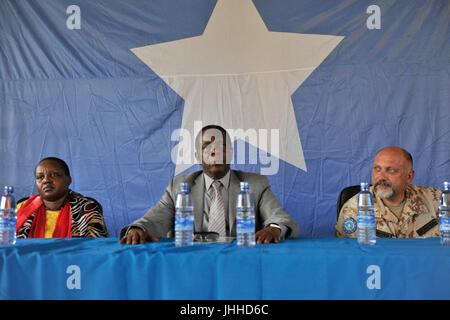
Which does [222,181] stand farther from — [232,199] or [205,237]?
[205,237]

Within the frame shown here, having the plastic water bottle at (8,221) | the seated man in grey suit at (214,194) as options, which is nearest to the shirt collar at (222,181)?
the seated man in grey suit at (214,194)

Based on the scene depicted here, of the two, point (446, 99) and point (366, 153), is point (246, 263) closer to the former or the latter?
point (366, 153)

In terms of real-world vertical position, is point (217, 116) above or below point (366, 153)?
above

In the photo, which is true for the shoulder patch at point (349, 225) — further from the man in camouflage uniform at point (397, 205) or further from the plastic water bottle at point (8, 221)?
the plastic water bottle at point (8, 221)

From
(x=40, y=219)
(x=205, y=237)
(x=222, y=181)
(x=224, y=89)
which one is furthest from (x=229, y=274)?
(x=224, y=89)

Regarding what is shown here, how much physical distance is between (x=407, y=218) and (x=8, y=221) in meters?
2.31

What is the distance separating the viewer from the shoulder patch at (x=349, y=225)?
2.55 m

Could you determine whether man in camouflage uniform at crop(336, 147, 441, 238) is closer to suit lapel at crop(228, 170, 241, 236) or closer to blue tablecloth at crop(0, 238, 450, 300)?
suit lapel at crop(228, 170, 241, 236)

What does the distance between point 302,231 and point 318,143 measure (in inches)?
30.5

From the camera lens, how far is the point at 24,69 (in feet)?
12.7

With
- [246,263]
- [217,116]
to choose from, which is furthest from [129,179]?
[246,263]

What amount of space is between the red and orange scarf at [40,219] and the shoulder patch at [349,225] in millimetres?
1826
